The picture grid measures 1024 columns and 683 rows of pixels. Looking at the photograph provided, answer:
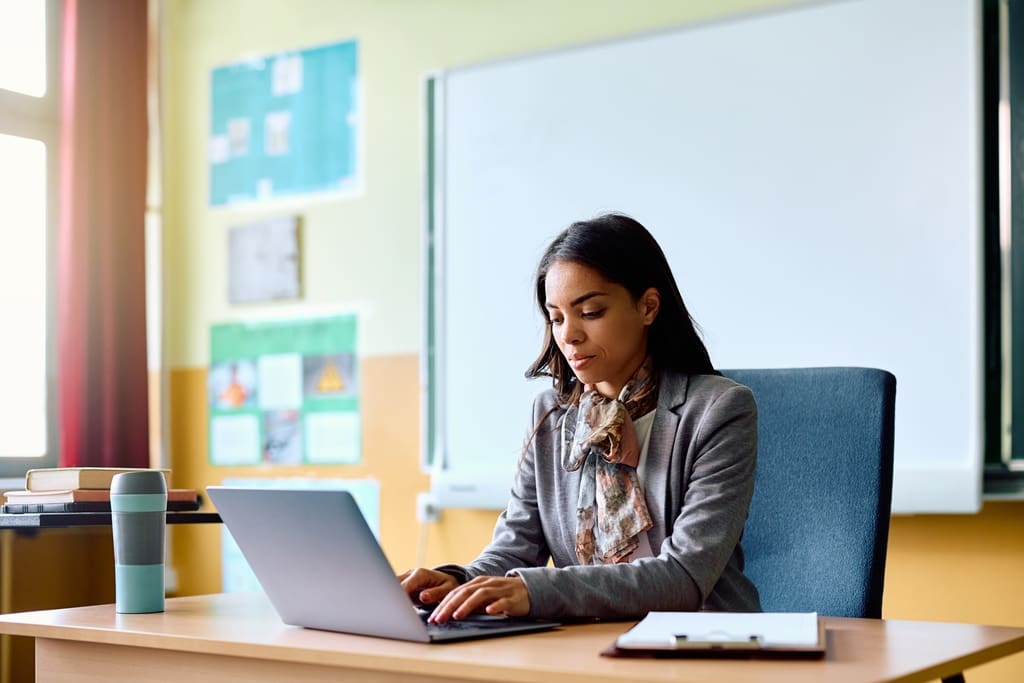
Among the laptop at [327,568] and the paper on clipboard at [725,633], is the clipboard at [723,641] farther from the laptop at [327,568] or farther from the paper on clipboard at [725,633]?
the laptop at [327,568]

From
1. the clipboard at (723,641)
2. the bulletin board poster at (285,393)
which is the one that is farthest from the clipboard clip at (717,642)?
the bulletin board poster at (285,393)

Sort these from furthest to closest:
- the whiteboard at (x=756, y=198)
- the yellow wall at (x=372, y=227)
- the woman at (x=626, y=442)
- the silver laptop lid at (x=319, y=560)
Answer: the yellow wall at (x=372, y=227) → the whiteboard at (x=756, y=198) → the woman at (x=626, y=442) → the silver laptop lid at (x=319, y=560)

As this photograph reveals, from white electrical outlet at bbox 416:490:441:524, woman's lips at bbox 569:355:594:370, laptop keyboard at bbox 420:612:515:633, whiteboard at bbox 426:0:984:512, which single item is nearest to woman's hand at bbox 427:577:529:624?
laptop keyboard at bbox 420:612:515:633

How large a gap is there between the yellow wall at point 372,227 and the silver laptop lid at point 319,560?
1.67 m

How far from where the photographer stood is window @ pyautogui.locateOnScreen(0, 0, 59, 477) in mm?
3414

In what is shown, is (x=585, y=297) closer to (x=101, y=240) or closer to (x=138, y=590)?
(x=138, y=590)

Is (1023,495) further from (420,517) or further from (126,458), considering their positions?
(126,458)

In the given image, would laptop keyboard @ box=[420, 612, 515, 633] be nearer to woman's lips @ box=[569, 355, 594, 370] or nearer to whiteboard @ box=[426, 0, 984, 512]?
woman's lips @ box=[569, 355, 594, 370]

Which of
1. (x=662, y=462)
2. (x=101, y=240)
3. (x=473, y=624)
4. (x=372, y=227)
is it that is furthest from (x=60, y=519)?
(x=101, y=240)

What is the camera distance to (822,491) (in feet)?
5.63

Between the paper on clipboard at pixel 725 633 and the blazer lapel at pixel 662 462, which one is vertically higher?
the blazer lapel at pixel 662 462

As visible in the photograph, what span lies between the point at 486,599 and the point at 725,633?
29cm

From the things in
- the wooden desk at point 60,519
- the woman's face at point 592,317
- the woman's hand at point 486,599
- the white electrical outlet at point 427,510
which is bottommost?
the white electrical outlet at point 427,510

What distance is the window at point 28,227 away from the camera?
11.2 feet
